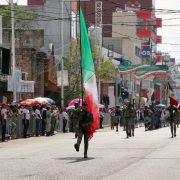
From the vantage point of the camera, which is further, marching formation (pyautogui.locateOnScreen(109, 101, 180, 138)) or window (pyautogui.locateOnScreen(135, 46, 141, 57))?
window (pyautogui.locateOnScreen(135, 46, 141, 57))

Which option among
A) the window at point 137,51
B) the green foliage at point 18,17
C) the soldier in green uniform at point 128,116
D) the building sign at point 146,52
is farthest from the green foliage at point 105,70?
the building sign at point 146,52

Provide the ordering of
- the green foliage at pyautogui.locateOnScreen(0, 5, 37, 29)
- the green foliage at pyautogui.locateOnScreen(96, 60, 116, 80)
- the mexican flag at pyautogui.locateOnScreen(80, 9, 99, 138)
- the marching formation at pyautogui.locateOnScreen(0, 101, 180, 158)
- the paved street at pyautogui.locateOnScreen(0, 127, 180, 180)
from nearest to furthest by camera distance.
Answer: the paved street at pyautogui.locateOnScreen(0, 127, 180, 180) < the mexican flag at pyautogui.locateOnScreen(80, 9, 99, 138) < the marching formation at pyautogui.locateOnScreen(0, 101, 180, 158) < the green foliage at pyautogui.locateOnScreen(0, 5, 37, 29) < the green foliage at pyautogui.locateOnScreen(96, 60, 116, 80)

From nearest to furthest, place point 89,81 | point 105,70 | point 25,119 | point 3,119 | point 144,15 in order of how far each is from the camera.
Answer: point 89,81 → point 3,119 → point 25,119 → point 105,70 → point 144,15

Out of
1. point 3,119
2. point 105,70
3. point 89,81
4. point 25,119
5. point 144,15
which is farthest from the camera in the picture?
point 144,15

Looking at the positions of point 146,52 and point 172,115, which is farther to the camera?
point 146,52

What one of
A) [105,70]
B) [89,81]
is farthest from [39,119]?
[105,70]

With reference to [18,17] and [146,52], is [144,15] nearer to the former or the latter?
[146,52]

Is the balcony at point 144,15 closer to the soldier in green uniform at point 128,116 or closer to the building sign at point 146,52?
the building sign at point 146,52

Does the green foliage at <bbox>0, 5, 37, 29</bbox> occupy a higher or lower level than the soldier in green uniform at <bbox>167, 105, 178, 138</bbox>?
higher

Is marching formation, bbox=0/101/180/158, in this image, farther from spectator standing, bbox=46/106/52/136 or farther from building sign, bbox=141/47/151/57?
building sign, bbox=141/47/151/57

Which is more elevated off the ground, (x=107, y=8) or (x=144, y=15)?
(x=107, y=8)

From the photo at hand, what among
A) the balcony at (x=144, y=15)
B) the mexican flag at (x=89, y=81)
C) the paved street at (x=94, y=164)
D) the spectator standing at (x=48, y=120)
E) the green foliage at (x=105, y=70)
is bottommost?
the paved street at (x=94, y=164)

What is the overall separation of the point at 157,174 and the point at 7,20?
47876 mm

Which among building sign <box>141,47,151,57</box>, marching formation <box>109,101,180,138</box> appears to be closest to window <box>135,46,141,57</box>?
building sign <box>141,47,151,57</box>
